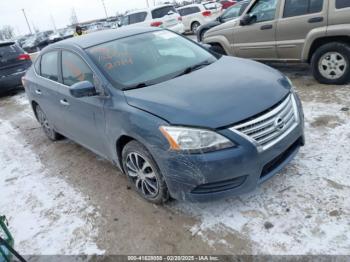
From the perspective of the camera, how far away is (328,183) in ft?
9.62

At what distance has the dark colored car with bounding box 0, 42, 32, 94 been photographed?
873 cm

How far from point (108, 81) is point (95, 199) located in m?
1.31

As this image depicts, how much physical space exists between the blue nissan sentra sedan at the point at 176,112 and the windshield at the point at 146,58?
→ 11 millimetres

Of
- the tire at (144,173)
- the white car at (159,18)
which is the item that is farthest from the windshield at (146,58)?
the white car at (159,18)

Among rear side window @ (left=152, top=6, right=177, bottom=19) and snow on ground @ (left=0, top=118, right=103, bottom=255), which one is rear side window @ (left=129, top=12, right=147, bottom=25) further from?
snow on ground @ (left=0, top=118, right=103, bottom=255)

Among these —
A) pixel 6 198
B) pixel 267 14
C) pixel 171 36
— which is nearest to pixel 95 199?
pixel 6 198

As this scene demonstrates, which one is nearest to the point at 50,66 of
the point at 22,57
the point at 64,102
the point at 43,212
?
the point at 64,102

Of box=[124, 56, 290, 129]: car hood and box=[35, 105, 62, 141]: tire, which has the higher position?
box=[124, 56, 290, 129]: car hood

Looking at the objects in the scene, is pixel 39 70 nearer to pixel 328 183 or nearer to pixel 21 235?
pixel 21 235

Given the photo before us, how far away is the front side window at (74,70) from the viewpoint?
3395 mm

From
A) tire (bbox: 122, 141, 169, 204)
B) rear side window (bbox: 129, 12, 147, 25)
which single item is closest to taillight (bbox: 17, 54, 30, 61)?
rear side window (bbox: 129, 12, 147, 25)

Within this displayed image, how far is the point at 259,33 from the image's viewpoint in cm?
594

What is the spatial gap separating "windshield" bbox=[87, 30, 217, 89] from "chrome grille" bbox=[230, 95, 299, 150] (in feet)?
3.57

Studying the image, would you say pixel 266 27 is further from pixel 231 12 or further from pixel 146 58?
pixel 231 12
